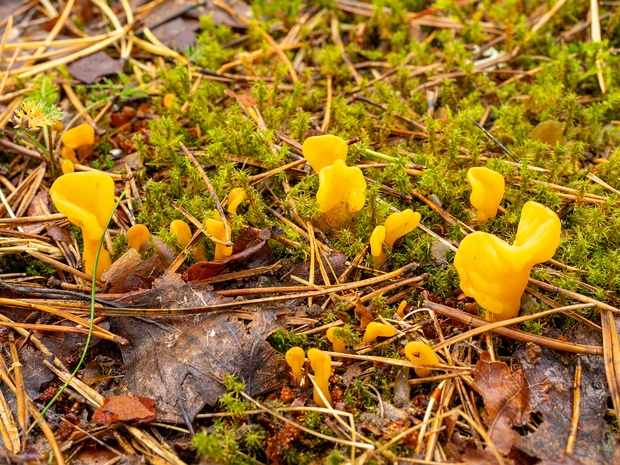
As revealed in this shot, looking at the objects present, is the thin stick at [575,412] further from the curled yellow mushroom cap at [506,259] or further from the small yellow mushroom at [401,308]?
the small yellow mushroom at [401,308]

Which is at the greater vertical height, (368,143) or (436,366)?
(368,143)

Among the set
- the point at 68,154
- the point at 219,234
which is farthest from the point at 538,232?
the point at 68,154

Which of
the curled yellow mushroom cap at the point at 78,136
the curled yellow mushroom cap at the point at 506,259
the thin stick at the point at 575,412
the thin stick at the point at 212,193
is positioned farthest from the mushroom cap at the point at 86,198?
the thin stick at the point at 575,412

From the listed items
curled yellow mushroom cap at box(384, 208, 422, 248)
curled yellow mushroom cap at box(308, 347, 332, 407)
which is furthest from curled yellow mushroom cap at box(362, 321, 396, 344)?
curled yellow mushroom cap at box(384, 208, 422, 248)

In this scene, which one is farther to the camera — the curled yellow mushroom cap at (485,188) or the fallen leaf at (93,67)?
the fallen leaf at (93,67)

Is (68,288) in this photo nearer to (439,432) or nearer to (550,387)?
(439,432)

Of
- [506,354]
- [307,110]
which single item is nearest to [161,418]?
[506,354]
